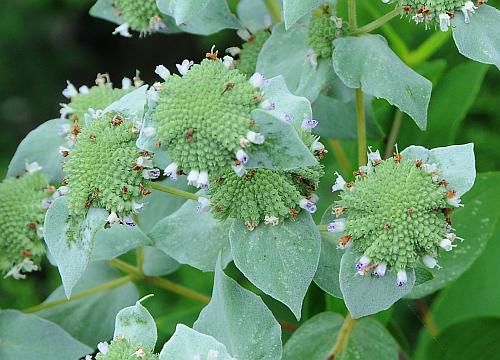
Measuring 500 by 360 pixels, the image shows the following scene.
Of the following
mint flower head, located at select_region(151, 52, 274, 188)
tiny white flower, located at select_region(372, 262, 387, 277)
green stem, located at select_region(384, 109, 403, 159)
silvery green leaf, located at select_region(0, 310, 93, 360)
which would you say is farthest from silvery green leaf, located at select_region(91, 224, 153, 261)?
green stem, located at select_region(384, 109, 403, 159)

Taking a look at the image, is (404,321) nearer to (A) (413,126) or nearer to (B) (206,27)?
(A) (413,126)

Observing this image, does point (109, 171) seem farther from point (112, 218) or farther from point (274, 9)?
point (274, 9)

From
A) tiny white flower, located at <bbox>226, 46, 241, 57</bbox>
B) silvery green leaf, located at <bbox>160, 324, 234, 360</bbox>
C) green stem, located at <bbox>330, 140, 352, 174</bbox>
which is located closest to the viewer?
silvery green leaf, located at <bbox>160, 324, 234, 360</bbox>

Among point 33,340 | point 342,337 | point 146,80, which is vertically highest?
point 33,340

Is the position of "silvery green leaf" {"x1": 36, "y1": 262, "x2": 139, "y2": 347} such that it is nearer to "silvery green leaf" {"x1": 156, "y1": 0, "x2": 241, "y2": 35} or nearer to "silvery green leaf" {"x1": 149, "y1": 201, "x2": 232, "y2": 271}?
"silvery green leaf" {"x1": 149, "y1": 201, "x2": 232, "y2": 271}

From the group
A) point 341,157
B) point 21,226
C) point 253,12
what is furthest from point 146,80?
point 21,226

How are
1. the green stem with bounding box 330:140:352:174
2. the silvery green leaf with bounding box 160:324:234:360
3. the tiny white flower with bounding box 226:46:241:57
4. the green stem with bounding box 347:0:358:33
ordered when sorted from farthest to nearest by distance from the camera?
the green stem with bounding box 330:140:352:174
the tiny white flower with bounding box 226:46:241:57
the green stem with bounding box 347:0:358:33
the silvery green leaf with bounding box 160:324:234:360

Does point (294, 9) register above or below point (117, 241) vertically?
above
